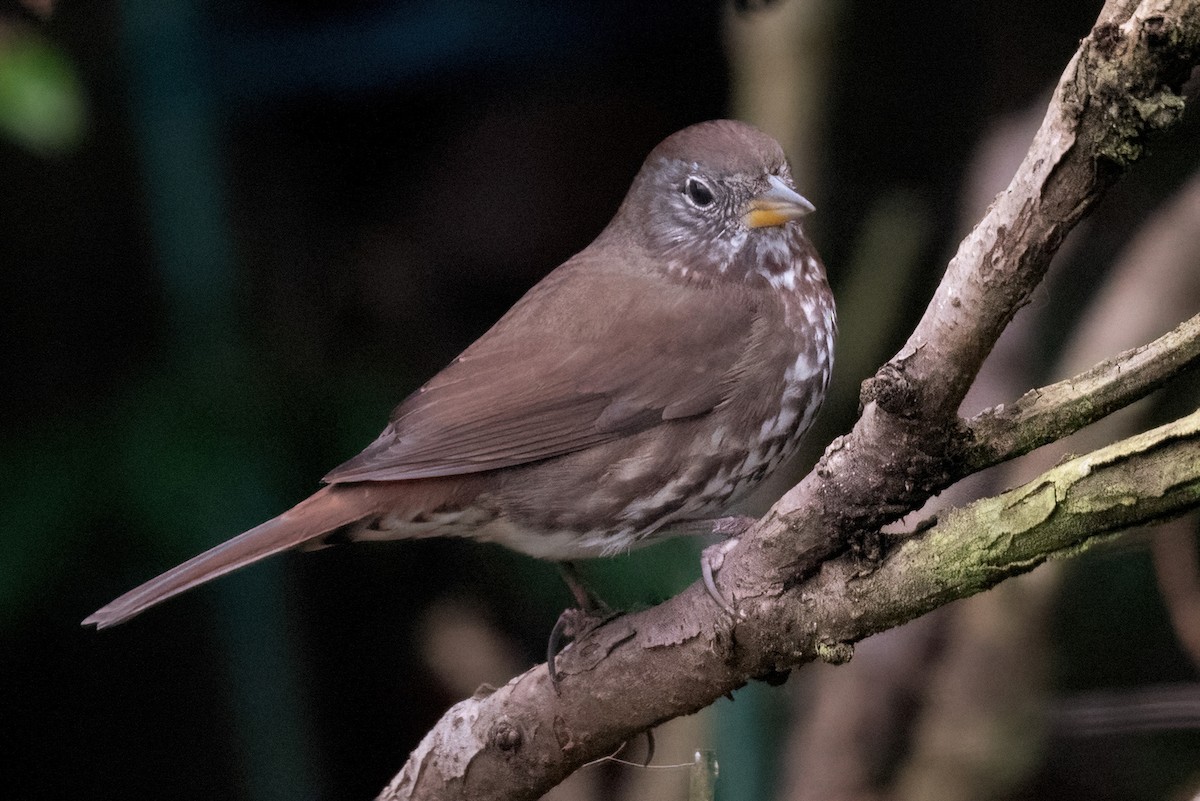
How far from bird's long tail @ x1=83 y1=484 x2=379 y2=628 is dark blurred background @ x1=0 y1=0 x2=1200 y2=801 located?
0.89 m

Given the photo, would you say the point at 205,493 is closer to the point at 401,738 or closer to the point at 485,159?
the point at 401,738

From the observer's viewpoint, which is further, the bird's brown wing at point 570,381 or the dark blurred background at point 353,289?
the dark blurred background at point 353,289

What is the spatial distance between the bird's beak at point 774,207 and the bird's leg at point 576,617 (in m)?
0.68

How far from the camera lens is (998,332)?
140cm

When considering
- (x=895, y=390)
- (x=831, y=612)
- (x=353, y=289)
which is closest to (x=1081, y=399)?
(x=895, y=390)

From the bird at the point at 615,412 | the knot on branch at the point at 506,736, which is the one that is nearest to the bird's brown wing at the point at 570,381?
the bird at the point at 615,412

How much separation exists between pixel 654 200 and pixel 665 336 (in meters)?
0.32

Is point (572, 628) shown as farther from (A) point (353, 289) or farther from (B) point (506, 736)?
(A) point (353, 289)

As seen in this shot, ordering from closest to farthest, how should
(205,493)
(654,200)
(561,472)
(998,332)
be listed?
(998,332) → (561,472) → (654,200) → (205,493)

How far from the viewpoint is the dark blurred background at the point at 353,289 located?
2.67 metres

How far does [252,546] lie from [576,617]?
0.54 meters

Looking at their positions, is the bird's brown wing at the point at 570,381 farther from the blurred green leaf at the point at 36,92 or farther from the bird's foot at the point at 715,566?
the blurred green leaf at the point at 36,92

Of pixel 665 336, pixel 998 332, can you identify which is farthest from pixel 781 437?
pixel 998 332

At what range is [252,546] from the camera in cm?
186
